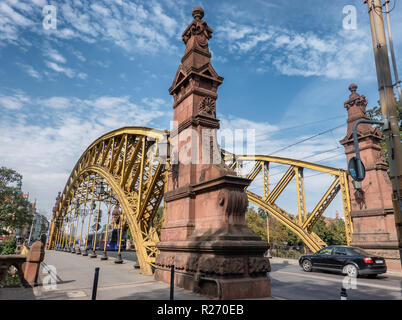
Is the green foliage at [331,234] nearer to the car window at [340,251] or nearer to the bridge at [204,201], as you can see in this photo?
the bridge at [204,201]

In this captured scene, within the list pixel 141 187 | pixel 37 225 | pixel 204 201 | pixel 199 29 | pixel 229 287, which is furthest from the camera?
pixel 37 225

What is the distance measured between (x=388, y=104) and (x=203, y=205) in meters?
5.89

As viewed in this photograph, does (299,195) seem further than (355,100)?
Yes

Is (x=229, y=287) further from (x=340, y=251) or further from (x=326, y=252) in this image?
(x=326, y=252)

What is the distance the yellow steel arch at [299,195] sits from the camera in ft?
65.2

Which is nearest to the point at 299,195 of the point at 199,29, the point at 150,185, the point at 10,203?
the point at 150,185

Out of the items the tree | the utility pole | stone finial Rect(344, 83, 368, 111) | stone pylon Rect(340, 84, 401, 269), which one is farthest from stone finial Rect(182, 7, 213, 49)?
the tree

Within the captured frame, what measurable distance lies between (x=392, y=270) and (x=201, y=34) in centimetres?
1633

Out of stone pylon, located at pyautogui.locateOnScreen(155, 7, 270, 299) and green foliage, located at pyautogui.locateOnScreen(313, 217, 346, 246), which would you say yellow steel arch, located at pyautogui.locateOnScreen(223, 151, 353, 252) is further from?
green foliage, located at pyautogui.locateOnScreen(313, 217, 346, 246)

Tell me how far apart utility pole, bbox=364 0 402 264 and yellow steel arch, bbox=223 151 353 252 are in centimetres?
1622

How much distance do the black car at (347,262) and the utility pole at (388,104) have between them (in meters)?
9.62

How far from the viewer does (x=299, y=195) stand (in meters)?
21.8
